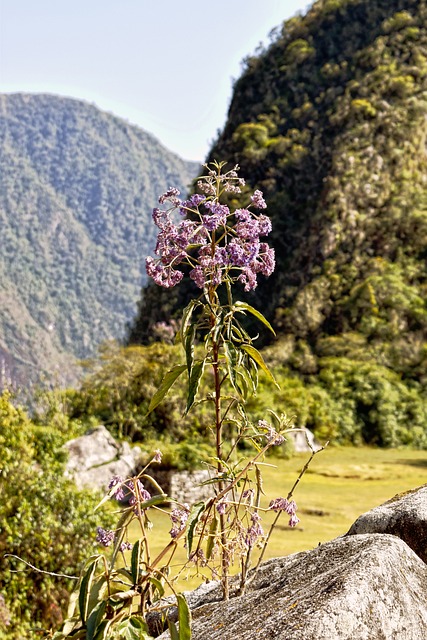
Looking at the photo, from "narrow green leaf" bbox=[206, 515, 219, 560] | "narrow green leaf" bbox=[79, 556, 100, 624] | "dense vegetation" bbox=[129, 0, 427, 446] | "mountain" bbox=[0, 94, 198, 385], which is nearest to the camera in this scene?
"narrow green leaf" bbox=[79, 556, 100, 624]

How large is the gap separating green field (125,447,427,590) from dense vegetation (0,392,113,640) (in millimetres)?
1716

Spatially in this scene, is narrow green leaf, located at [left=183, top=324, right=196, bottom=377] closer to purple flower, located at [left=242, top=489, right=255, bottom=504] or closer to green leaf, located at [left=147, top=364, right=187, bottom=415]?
green leaf, located at [left=147, top=364, right=187, bottom=415]

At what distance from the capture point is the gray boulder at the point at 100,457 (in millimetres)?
12648

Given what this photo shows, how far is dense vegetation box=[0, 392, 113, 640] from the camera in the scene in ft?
20.4

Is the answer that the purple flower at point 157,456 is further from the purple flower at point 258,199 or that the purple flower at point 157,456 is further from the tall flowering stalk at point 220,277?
the purple flower at point 258,199

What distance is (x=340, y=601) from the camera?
6.52ft

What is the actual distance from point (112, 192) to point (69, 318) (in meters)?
27.9

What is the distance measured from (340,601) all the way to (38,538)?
16.2 feet

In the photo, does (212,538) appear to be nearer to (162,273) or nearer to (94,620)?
(94,620)

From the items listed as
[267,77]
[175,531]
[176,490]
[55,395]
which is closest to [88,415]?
[55,395]

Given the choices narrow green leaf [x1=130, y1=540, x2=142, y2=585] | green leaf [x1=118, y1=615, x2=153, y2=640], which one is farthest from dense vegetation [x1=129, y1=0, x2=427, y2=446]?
green leaf [x1=118, y1=615, x2=153, y2=640]

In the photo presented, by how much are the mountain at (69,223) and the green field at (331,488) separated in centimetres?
3674

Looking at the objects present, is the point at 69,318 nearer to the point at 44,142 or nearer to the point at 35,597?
the point at 44,142

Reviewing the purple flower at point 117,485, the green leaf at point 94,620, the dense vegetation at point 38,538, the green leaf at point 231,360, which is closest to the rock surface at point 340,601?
the green leaf at point 94,620
